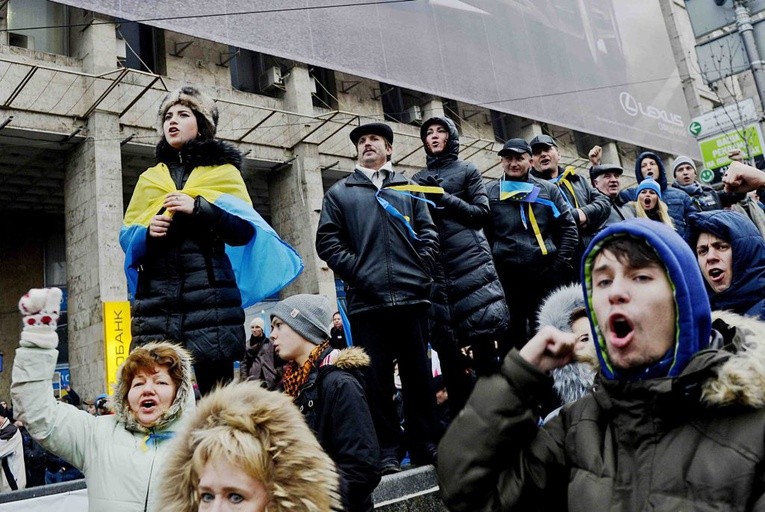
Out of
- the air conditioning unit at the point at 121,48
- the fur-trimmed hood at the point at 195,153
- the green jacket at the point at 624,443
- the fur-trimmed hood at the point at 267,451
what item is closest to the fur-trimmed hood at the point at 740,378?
the green jacket at the point at 624,443

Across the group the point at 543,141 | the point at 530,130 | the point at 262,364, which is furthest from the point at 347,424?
the point at 530,130

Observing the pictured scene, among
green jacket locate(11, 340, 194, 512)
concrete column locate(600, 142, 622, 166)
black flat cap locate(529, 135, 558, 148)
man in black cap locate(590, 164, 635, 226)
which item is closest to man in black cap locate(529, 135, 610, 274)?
black flat cap locate(529, 135, 558, 148)

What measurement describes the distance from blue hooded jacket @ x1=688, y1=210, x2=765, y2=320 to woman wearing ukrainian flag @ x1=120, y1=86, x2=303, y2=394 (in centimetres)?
218

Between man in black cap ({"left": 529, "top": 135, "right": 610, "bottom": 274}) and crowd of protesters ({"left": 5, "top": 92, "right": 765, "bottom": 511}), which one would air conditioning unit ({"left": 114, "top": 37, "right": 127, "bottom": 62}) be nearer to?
crowd of protesters ({"left": 5, "top": 92, "right": 765, "bottom": 511})

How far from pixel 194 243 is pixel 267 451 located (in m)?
1.75

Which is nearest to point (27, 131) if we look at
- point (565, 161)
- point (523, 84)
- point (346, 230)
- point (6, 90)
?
point (6, 90)

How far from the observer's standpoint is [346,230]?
13.6 feet

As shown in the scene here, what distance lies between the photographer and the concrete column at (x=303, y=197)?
16219mm

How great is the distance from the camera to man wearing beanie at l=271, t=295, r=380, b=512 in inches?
101

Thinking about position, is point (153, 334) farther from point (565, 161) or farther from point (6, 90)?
point (565, 161)

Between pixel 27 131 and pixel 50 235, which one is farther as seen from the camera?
pixel 50 235

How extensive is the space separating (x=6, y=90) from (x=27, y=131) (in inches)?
33.0

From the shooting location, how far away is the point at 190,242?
332 centimetres

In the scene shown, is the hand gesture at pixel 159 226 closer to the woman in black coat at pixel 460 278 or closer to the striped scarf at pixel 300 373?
the striped scarf at pixel 300 373
